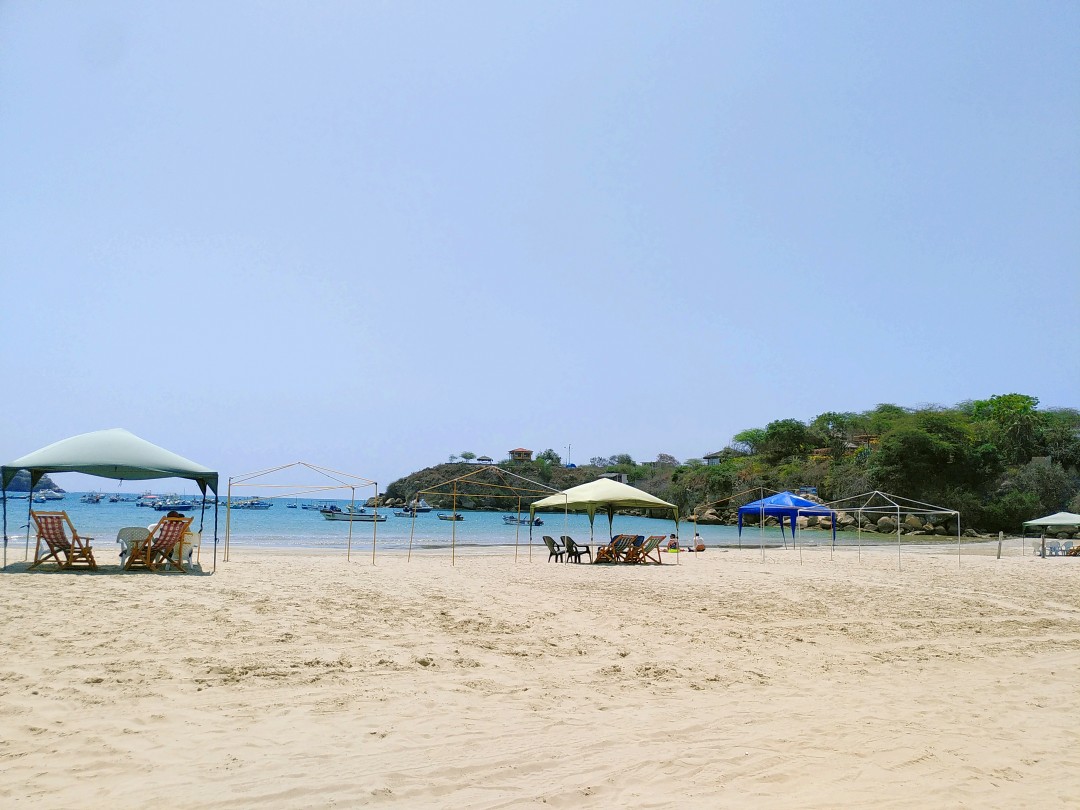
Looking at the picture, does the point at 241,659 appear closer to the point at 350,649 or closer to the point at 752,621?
the point at 350,649

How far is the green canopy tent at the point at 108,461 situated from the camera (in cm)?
1273

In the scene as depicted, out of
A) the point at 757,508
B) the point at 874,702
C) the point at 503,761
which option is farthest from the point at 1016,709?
the point at 757,508

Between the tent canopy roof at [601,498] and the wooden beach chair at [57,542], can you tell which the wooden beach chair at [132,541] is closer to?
the wooden beach chair at [57,542]

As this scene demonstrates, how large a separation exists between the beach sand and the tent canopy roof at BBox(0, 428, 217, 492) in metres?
2.93

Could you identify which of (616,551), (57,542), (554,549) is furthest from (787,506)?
(57,542)

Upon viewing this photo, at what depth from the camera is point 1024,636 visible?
888cm

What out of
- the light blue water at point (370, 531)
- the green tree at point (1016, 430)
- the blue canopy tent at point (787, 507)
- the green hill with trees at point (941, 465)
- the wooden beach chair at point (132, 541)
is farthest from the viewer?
the green tree at point (1016, 430)

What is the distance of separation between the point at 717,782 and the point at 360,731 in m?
→ 2.14

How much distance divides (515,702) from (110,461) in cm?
1036

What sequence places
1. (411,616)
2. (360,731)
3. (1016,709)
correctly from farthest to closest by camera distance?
(411,616)
(1016,709)
(360,731)

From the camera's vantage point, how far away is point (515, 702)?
17.9ft

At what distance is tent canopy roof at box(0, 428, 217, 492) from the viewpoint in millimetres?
12742

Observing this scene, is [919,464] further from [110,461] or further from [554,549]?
[110,461]

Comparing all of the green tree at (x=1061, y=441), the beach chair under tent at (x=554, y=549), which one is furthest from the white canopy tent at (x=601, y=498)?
the green tree at (x=1061, y=441)
